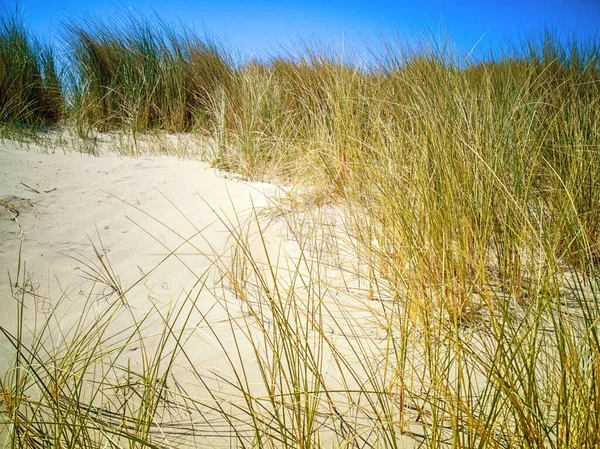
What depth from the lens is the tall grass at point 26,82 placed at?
14.8 feet

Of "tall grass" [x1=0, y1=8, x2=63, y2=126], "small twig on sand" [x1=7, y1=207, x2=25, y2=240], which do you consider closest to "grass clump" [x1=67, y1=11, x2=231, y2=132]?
"tall grass" [x1=0, y1=8, x2=63, y2=126]

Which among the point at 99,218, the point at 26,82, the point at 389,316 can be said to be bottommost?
the point at 389,316

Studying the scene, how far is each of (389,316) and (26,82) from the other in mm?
5958

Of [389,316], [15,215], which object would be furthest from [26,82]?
[389,316]

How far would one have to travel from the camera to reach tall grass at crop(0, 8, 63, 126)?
4504mm

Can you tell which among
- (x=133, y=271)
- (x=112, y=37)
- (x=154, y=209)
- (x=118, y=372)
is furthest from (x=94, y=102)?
(x=118, y=372)

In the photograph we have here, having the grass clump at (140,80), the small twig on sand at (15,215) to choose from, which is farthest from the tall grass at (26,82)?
the small twig on sand at (15,215)

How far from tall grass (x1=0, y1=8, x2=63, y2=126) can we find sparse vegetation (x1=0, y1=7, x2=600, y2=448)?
2.98 metres

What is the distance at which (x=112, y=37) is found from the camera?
18.0 ft

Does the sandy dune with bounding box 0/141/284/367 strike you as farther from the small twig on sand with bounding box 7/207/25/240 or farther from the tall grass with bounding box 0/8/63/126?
the tall grass with bounding box 0/8/63/126

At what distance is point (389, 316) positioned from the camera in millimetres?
1306

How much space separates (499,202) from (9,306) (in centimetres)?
216

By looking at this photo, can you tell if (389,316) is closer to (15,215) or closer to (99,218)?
(99,218)

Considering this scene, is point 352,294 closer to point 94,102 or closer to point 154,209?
point 154,209
